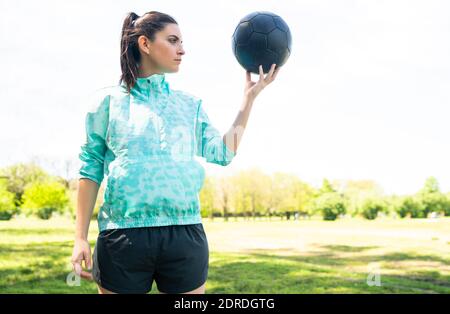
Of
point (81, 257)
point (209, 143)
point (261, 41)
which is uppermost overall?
point (261, 41)

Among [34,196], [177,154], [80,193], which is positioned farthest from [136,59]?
[34,196]

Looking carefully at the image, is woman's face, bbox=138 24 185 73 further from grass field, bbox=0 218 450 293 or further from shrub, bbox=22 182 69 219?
shrub, bbox=22 182 69 219

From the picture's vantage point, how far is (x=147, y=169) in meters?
2.23

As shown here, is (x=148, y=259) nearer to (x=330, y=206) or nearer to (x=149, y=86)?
(x=149, y=86)

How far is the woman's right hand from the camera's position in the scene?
2.30 m

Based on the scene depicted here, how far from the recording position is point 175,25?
95.8 inches

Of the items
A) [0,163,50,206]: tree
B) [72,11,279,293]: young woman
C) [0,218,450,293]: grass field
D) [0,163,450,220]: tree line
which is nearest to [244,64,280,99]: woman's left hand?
[72,11,279,293]: young woman

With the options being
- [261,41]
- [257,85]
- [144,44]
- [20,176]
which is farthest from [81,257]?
[20,176]

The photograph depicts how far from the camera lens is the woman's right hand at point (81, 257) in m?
2.30

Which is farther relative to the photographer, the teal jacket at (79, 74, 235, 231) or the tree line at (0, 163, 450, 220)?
the tree line at (0, 163, 450, 220)

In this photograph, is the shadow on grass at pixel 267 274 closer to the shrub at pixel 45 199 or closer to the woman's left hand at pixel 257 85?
the woman's left hand at pixel 257 85

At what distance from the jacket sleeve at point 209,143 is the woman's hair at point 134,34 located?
0.39 metres

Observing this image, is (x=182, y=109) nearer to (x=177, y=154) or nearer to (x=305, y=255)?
(x=177, y=154)

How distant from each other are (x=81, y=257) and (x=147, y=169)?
55cm
